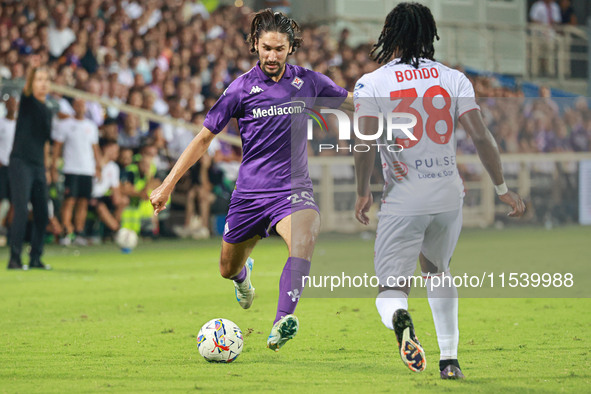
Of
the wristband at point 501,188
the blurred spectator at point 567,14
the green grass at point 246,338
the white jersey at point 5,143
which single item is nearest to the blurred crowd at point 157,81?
the white jersey at point 5,143

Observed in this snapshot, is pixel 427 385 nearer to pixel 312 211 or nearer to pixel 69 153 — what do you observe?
pixel 312 211

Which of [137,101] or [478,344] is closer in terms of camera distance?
[478,344]

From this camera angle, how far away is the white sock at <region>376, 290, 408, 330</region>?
536 cm

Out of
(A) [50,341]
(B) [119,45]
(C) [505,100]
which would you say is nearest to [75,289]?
(A) [50,341]

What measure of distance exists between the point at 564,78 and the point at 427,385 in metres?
25.2

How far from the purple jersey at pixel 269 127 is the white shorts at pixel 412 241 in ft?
4.17

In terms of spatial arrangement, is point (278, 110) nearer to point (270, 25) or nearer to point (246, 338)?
point (270, 25)

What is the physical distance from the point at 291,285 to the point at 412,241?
109cm

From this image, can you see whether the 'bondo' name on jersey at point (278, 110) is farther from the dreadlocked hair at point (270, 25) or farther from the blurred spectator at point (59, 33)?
the blurred spectator at point (59, 33)

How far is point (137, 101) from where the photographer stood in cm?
1666

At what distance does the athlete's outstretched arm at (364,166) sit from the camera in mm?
5398

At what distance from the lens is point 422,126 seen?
5.36m

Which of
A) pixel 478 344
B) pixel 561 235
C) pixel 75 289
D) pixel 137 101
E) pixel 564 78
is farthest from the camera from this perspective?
pixel 564 78

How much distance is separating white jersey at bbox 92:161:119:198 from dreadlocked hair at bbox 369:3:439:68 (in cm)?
1100
